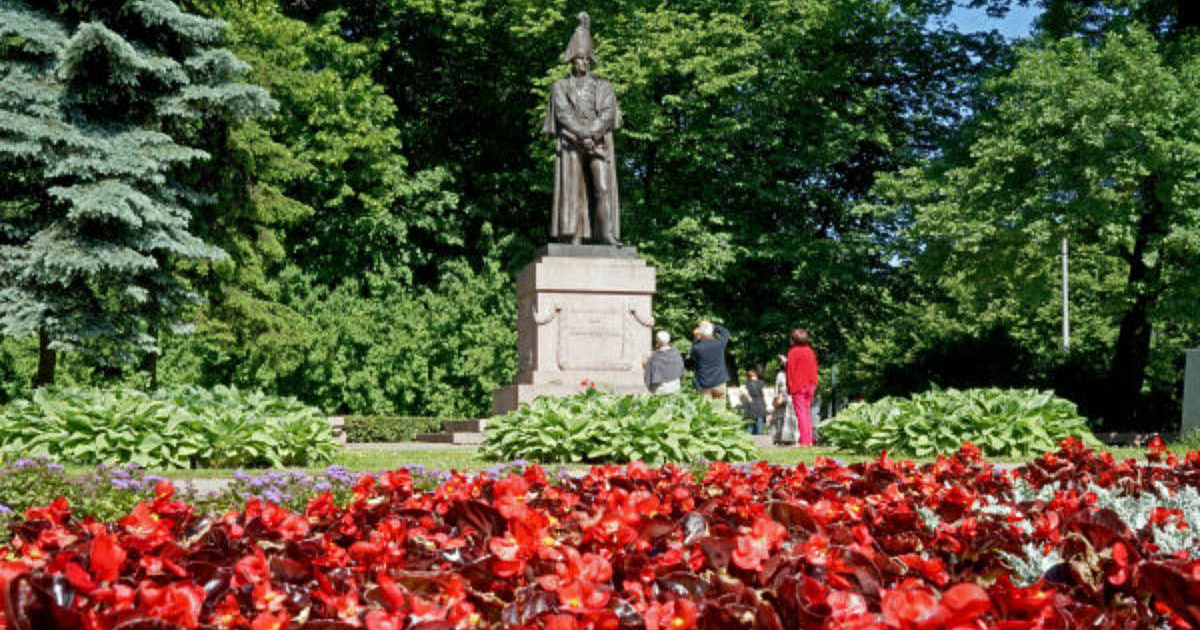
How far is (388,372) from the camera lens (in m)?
23.2

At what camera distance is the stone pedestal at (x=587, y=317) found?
14.9m

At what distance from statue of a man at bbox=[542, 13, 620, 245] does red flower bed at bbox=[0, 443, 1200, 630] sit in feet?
38.5

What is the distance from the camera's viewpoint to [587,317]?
15.1m

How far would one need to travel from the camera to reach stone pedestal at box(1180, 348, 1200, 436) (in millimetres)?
16375

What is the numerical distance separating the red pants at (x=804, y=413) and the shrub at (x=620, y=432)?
4.87 meters

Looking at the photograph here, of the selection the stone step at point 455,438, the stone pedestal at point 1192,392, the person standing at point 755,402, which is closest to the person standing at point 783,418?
the person standing at point 755,402

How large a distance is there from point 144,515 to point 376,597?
111 cm

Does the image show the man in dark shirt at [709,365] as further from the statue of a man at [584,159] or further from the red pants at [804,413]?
the statue of a man at [584,159]

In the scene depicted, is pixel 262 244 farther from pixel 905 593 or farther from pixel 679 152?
pixel 905 593

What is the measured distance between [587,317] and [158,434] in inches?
261

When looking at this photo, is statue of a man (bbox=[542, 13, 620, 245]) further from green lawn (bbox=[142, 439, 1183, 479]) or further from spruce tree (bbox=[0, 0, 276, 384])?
green lawn (bbox=[142, 439, 1183, 479])

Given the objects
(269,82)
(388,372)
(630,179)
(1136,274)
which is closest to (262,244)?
(269,82)

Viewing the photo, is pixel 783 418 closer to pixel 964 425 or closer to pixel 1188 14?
pixel 964 425

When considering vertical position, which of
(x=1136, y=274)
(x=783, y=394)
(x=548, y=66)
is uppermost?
(x=548, y=66)
